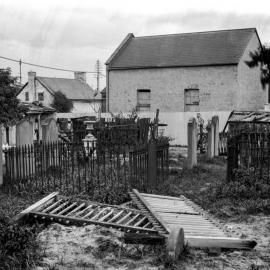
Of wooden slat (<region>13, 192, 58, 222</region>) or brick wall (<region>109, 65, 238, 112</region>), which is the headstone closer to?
wooden slat (<region>13, 192, 58, 222</region>)

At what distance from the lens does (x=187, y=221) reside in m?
6.83

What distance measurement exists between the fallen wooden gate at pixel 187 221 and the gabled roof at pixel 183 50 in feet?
62.7

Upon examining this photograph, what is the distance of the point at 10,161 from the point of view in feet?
31.9

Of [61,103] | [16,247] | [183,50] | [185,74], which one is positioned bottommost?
[16,247]

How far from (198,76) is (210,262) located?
22.5m

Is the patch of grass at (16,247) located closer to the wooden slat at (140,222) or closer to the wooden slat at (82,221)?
the wooden slat at (82,221)

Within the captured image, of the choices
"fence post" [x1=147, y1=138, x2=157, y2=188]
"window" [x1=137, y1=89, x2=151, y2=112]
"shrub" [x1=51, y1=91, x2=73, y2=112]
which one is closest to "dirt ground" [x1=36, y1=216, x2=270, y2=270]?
"fence post" [x1=147, y1=138, x2=157, y2=188]

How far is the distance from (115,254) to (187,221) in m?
1.76

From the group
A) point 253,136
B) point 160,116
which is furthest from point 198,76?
point 253,136

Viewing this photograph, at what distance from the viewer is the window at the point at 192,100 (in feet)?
89.4

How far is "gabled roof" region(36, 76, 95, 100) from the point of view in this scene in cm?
4297

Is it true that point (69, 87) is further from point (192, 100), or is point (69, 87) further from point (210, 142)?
point (210, 142)

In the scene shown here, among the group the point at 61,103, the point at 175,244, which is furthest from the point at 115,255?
the point at 61,103

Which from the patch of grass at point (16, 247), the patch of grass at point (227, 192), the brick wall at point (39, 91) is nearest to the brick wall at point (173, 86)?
the brick wall at point (39, 91)
